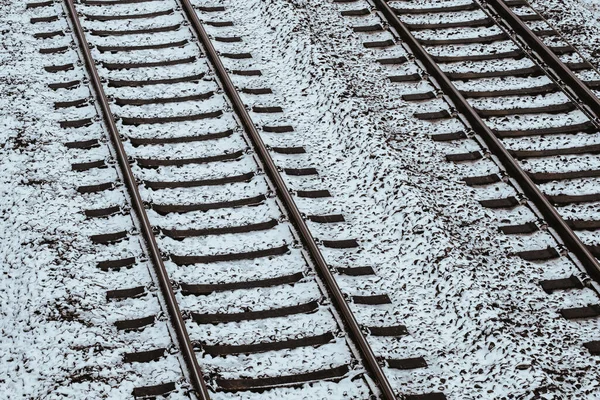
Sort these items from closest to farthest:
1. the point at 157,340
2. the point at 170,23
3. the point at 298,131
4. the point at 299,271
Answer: the point at 157,340, the point at 299,271, the point at 298,131, the point at 170,23

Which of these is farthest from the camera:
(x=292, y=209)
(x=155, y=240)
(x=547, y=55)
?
(x=547, y=55)

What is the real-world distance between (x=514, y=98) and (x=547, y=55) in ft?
4.30

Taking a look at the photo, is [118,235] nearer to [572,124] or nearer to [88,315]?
[88,315]

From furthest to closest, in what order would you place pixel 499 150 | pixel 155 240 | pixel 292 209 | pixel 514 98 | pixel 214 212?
pixel 514 98 < pixel 499 150 < pixel 214 212 < pixel 292 209 < pixel 155 240

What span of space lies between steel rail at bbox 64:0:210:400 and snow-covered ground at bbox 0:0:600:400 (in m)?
0.17

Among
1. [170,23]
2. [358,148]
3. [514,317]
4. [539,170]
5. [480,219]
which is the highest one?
[170,23]

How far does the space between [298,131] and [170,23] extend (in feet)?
12.0

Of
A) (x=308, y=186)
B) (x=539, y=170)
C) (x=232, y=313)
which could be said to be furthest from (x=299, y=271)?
(x=539, y=170)

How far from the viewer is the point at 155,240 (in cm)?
849

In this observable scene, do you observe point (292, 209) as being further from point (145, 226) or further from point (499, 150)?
point (499, 150)

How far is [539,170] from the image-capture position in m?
9.97

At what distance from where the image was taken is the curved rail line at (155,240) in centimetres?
719

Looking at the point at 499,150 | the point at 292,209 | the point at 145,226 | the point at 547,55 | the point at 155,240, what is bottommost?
the point at 155,240

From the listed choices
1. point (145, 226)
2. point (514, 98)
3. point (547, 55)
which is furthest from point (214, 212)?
point (547, 55)
